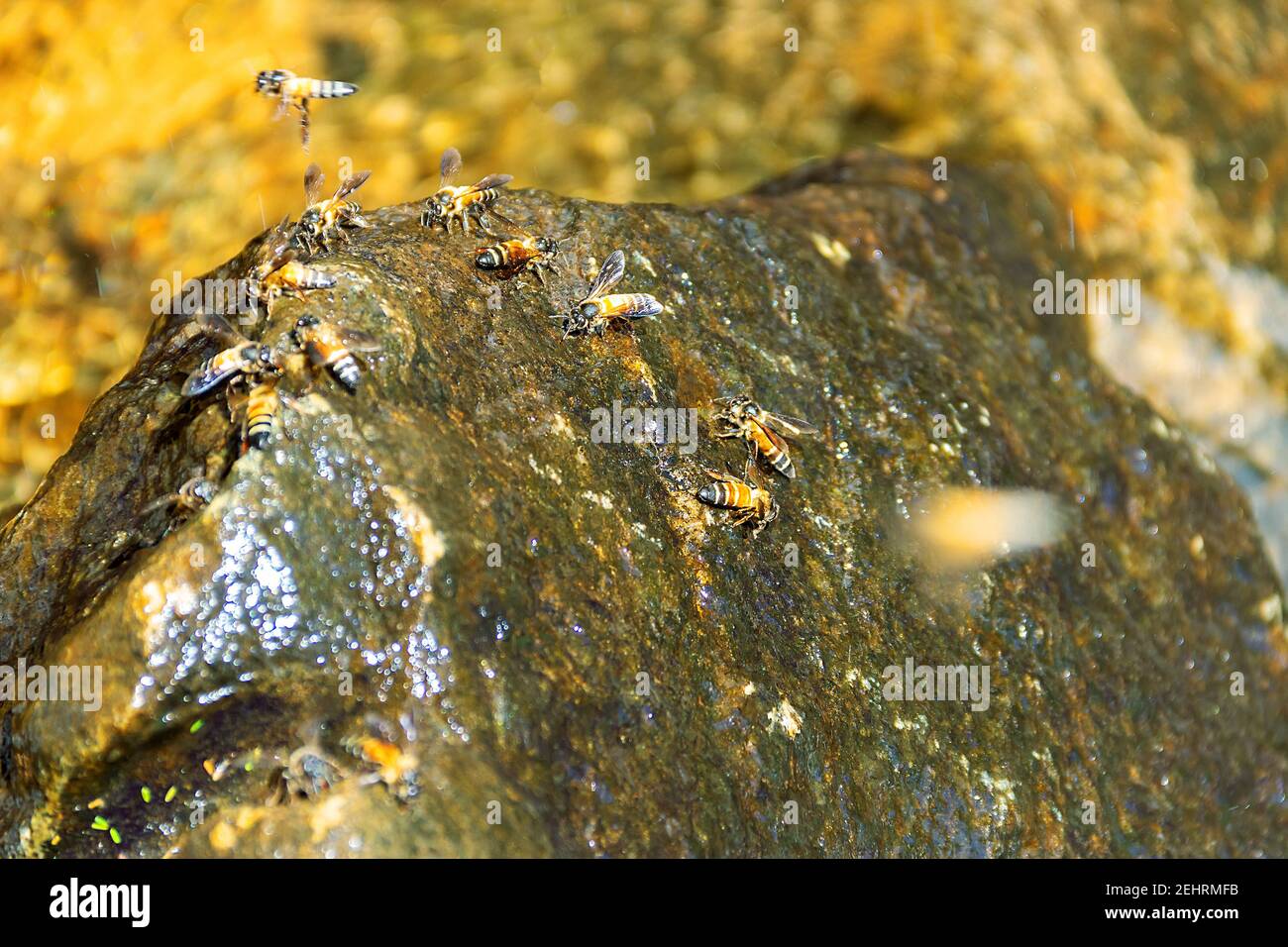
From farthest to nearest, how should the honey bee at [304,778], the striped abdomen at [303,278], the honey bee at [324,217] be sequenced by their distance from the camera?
1. the honey bee at [324,217]
2. the striped abdomen at [303,278]
3. the honey bee at [304,778]

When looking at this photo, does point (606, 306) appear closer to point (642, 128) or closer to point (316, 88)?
point (316, 88)

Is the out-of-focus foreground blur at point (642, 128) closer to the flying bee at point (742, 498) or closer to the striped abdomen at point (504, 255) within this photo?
the flying bee at point (742, 498)

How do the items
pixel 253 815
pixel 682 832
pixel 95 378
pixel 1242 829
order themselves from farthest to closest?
1. pixel 95 378
2. pixel 1242 829
3. pixel 682 832
4. pixel 253 815

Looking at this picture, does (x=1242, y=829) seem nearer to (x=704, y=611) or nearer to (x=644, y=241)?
(x=704, y=611)

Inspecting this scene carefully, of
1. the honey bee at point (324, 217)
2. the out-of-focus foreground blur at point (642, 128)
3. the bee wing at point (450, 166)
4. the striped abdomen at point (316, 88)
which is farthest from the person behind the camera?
the out-of-focus foreground blur at point (642, 128)

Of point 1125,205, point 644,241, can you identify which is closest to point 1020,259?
point 1125,205

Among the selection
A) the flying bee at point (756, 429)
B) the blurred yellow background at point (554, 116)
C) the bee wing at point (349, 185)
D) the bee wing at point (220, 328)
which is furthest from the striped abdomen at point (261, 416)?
the blurred yellow background at point (554, 116)
